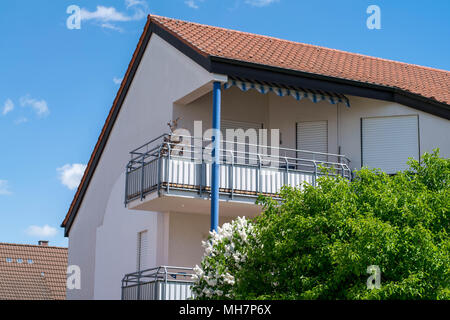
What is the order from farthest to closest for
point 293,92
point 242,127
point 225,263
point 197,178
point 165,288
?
1. point 242,127
2. point 293,92
3. point 197,178
4. point 165,288
5. point 225,263

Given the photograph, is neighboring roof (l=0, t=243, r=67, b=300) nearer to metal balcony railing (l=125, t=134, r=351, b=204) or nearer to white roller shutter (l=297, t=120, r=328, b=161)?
metal balcony railing (l=125, t=134, r=351, b=204)

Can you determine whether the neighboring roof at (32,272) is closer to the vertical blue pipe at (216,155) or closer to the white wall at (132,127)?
the white wall at (132,127)

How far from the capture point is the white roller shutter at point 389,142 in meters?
25.5

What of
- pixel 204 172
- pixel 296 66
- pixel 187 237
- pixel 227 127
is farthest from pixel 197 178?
pixel 296 66

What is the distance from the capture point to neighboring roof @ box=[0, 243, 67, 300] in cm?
4472

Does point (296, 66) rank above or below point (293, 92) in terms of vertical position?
above

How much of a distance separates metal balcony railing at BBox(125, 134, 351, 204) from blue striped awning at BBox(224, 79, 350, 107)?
161 centimetres

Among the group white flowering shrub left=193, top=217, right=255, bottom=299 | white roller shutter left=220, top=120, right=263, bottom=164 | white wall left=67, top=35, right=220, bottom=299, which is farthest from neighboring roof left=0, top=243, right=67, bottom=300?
white flowering shrub left=193, top=217, right=255, bottom=299

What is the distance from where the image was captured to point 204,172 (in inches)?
913

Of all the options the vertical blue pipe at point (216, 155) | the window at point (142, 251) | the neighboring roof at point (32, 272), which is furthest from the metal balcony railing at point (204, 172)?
the neighboring roof at point (32, 272)

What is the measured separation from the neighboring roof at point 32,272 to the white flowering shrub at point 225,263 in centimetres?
2703

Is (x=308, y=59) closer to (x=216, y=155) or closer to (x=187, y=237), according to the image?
(x=216, y=155)

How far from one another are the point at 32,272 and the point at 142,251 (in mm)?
22265

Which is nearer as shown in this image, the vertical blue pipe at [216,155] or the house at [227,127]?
the vertical blue pipe at [216,155]
